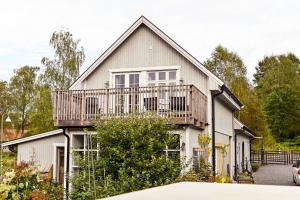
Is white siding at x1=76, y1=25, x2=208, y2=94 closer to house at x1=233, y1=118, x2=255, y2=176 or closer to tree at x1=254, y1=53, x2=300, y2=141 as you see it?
house at x1=233, y1=118, x2=255, y2=176

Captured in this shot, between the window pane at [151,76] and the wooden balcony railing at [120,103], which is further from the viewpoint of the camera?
the window pane at [151,76]

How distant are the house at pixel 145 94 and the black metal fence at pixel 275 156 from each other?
74.6ft

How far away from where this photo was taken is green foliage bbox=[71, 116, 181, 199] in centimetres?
1202

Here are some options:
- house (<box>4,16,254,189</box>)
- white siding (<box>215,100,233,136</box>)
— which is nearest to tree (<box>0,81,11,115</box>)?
house (<box>4,16,254,189</box>)

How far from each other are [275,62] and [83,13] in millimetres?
53476

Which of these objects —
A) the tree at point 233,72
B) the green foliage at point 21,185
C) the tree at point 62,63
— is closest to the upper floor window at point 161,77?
the green foliage at point 21,185

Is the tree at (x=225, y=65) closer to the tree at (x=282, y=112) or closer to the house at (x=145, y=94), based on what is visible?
the tree at (x=282, y=112)

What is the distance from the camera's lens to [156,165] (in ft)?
39.6

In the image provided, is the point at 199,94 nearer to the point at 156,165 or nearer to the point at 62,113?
the point at 156,165

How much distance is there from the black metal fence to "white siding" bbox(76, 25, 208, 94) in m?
Result: 25.4

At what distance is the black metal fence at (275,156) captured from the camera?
39.6m

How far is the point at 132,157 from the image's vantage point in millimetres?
12273

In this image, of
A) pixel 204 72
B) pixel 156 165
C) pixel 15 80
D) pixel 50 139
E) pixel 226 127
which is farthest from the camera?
pixel 15 80

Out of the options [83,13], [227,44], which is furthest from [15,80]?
[83,13]
